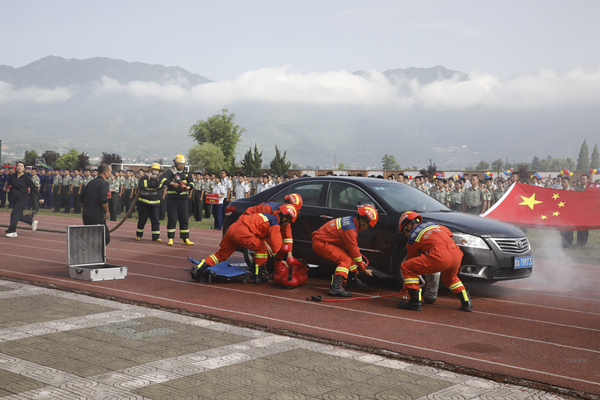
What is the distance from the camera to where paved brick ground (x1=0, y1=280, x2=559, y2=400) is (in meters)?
4.04

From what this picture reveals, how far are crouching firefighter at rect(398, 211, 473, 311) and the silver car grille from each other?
88cm

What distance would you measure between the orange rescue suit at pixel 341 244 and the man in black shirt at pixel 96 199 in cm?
438

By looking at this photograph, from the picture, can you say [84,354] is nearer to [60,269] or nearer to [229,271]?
[229,271]

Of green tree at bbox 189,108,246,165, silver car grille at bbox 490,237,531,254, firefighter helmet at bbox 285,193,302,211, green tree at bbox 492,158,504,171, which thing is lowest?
silver car grille at bbox 490,237,531,254

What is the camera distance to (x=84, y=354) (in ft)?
16.1

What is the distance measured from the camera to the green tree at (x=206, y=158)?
116m

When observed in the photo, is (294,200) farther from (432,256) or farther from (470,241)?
(470,241)

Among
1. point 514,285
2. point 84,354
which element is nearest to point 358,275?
point 514,285

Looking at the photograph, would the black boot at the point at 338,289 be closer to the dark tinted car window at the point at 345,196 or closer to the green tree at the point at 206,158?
the dark tinted car window at the point at 345,196

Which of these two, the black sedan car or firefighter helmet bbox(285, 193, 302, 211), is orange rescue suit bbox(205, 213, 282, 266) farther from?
the black sedan car

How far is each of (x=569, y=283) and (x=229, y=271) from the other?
19.3 ft

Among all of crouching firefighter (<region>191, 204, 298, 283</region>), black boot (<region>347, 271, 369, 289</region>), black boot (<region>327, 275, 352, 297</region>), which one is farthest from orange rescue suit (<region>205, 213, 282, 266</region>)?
black boot (<region>347, 271, 369, 289</region>)

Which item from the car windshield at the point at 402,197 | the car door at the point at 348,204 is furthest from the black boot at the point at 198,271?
the car windshield at the point at 402,197

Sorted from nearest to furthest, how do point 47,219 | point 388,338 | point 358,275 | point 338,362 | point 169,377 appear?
point 169,377 < point 338,362 < point 388,338 < point 358,275 < point 47,219
